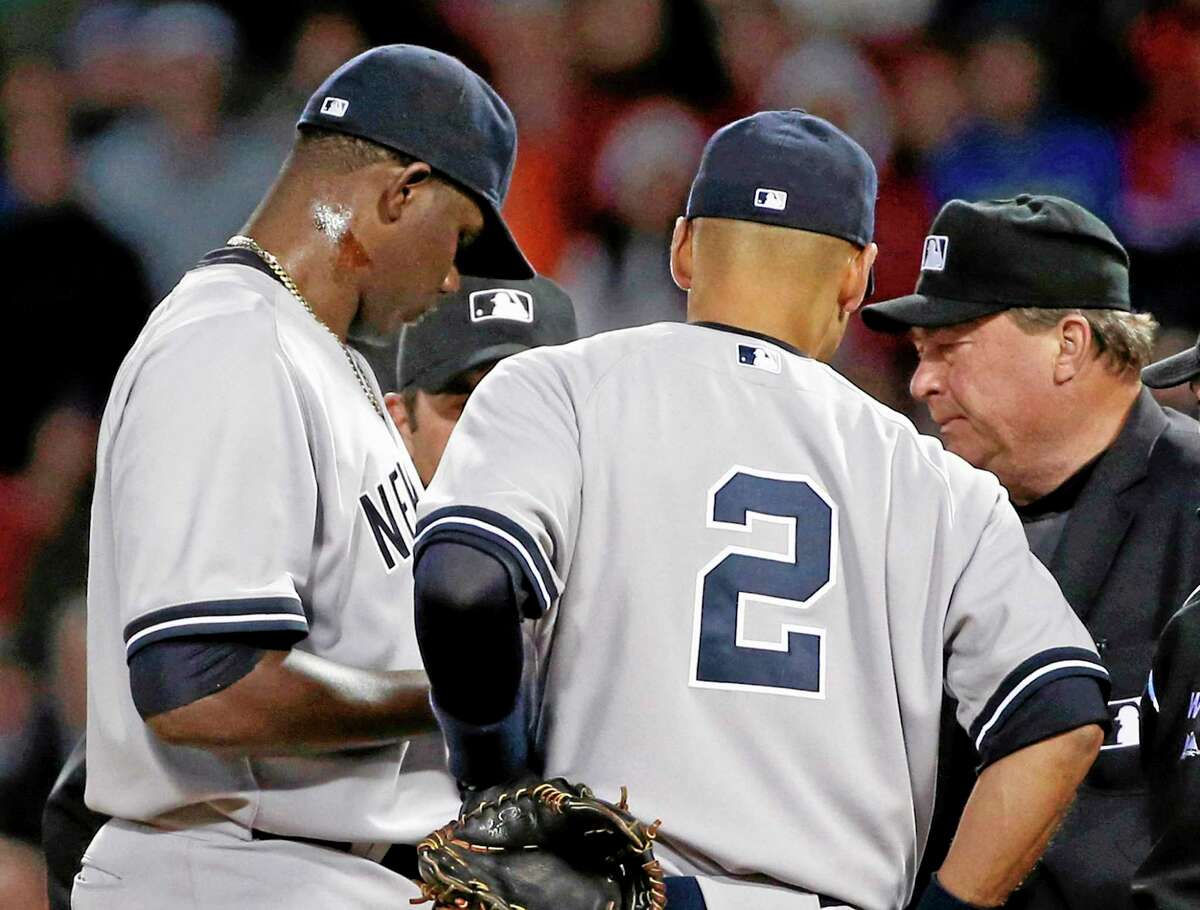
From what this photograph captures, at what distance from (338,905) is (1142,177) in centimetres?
472

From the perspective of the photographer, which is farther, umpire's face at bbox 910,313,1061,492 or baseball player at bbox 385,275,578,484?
baseball player at bbox 385,275,578,484

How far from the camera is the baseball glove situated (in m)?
1.79

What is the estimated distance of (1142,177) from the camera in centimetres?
592

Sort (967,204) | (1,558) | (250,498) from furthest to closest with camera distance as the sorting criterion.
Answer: (1,558) < (967,204) < (250,498)

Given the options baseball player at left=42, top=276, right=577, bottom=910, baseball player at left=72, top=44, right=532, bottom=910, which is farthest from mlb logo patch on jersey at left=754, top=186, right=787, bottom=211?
baseball player at left=42, top=276, right=577, bottom=910

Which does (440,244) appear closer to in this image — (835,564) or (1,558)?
(835,564)

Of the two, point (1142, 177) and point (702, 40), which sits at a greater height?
point (702, 40)

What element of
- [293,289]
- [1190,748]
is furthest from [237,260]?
[1190,748]

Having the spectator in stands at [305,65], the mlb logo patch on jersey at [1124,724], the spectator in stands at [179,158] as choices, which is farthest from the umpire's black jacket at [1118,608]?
the spectator in stands at [305,65]

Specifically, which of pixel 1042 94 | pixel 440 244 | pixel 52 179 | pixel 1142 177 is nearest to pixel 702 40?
pixel 1042 94

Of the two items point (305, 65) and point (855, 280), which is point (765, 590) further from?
point (305, 65)

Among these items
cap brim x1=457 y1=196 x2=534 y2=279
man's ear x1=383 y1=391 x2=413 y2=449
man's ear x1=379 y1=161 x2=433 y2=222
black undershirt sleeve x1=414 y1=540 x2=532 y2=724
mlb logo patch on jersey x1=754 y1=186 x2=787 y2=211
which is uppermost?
mlb logo patch on jersey x1=754 y1=186 x2=787 y2=211

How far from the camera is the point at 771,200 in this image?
2.18m

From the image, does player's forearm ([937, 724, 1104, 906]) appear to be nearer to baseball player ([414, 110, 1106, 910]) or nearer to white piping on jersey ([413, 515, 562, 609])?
baseball player ([414, 110, 1106, 910])
